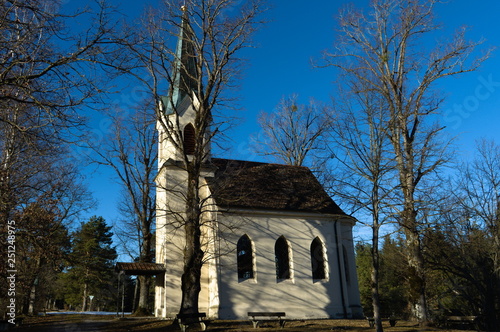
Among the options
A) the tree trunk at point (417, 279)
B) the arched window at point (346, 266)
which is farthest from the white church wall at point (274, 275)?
the tree trunk at point (417, 279)

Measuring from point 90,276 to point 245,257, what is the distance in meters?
34.5

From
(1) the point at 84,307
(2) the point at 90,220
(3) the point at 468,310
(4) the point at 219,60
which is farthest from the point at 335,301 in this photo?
(2) the point at 90,220

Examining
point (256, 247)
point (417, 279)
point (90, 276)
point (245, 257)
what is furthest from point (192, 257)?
point (90, 276)

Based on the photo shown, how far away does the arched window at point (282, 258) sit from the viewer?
23500mm

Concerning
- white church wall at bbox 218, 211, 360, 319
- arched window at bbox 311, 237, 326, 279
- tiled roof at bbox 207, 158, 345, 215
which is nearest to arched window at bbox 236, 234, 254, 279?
white church wall at bbox 218, 211, 360, 319

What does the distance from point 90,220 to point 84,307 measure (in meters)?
12.2

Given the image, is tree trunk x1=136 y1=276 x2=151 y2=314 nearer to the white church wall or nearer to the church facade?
the church facade

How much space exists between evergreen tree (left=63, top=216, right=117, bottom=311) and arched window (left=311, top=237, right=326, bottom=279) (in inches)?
1271

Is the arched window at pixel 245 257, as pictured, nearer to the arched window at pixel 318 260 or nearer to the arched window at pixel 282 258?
the arched window at pixel 282 258

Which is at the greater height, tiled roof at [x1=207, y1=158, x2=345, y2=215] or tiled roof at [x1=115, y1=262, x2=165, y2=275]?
tiled roof at [x1=207, y1=158, x2=345, y2=215]

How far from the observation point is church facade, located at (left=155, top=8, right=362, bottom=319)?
22000mm

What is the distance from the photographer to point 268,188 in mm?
25547

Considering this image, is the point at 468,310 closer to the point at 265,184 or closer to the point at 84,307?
the point at 265,184

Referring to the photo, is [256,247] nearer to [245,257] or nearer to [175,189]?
[245,257]
